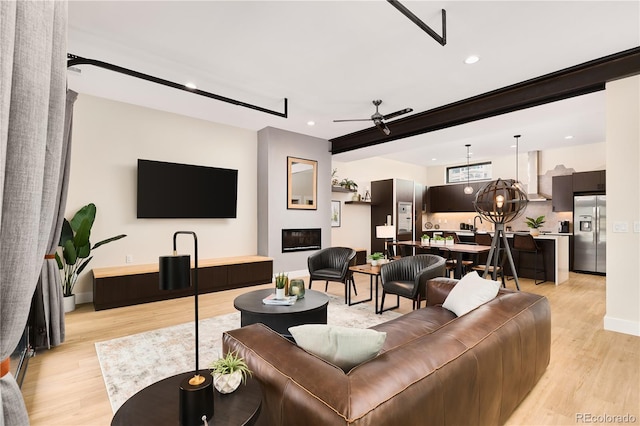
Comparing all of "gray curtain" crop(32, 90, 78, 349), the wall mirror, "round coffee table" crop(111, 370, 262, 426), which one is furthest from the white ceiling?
"round coffee table" crop(111, 370, 262, 426)

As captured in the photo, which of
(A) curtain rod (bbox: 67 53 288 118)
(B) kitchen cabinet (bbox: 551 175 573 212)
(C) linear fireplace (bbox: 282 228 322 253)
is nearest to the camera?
(A) curtain rod (bbox: 67 53 288 118)

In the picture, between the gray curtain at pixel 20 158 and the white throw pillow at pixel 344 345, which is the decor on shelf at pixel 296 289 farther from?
the gray curtain at pixel 20 158

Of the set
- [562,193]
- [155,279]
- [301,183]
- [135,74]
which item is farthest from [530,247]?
[135,74]

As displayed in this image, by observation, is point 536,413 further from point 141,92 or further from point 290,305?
point 141,92

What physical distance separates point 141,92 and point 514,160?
864 cm

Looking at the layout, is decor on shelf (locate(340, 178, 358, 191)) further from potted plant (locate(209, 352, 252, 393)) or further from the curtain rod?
potted plant (locate(209, 352, 252, 393))

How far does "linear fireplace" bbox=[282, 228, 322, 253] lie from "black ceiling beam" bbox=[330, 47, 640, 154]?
233cm

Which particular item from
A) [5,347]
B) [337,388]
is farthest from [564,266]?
[5,347]

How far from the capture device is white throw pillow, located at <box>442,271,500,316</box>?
90.9 inches

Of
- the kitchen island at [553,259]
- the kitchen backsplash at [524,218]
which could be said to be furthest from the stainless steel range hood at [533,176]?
the kitchen island at [553,259]

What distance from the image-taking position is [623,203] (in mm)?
3365

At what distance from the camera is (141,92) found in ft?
14.2

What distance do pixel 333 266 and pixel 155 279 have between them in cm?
261

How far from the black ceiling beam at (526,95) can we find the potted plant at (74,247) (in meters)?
4.72
